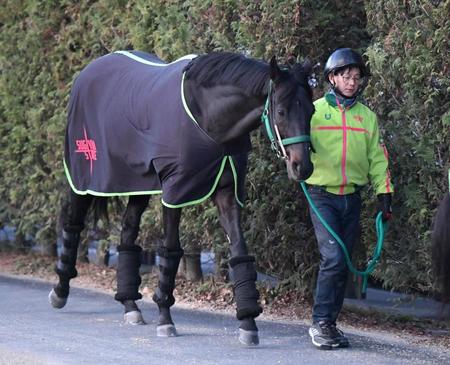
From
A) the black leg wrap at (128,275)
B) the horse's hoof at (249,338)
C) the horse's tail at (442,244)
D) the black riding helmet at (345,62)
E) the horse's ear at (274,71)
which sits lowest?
the horse's hoof at (249,338)

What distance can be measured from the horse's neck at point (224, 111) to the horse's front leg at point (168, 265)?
2.24ft

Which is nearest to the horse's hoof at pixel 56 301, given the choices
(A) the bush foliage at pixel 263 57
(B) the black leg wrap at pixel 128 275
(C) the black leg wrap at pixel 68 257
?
(C) the black leg wrap at pixel 68 257

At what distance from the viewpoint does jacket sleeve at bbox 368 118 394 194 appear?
6.78 m

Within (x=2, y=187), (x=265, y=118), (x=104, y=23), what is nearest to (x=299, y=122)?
(x=265, y=118)

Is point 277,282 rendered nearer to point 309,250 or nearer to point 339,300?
point 309,250

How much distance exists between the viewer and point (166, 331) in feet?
23.6

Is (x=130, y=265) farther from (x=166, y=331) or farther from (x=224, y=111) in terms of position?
(x=224, y=111)

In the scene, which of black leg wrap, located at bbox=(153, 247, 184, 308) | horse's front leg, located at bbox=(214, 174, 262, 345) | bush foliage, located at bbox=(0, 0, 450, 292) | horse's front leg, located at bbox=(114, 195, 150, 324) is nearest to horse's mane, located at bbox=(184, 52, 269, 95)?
horse's front leg, located at bbox=(214, 174, 262, 345)

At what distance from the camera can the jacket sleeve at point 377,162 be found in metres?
6.78

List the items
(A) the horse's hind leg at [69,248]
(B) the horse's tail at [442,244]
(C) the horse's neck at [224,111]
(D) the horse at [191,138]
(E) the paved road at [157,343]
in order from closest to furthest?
(B) the horse's tail at [442,244] → (D) the horse at [191,138] → (E) the paved road at [157,343] → (C) the horse's neck at [224,111] → (A) the horse's hind leg at [69,248]

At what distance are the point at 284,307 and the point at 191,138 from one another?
6.93 feet

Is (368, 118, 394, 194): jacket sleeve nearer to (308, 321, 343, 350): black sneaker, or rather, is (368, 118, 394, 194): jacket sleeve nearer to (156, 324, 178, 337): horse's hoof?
(308, 321, 343, 350): black sneaker

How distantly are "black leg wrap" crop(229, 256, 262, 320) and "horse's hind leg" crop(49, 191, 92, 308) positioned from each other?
73.3 inches

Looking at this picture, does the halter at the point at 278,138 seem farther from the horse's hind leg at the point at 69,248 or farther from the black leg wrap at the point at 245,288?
the horse's hind leg at the point at 69,248
